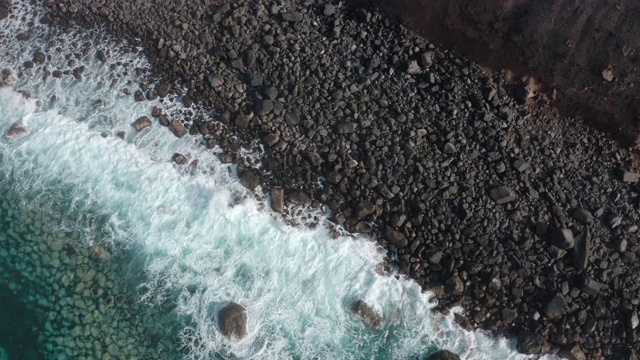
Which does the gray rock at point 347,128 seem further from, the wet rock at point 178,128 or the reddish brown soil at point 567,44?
the wet rock at point 178,128

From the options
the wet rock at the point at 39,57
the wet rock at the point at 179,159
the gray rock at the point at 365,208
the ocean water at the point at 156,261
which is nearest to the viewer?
the ocean water at the point at 156,261

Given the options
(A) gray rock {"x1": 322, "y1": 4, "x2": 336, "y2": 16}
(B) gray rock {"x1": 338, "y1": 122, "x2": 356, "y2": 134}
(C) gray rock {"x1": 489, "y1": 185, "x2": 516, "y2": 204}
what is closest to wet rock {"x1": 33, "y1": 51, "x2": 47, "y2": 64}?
(A) gray rock {"x1": 322, "y1": 4, "x2": 336, "y2": 16}

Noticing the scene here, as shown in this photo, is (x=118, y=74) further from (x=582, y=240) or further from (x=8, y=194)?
(x=582, y=240)

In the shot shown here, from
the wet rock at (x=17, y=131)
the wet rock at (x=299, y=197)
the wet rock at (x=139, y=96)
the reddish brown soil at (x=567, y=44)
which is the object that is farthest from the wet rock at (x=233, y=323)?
the reddish brown soil at (x=567, y=44)

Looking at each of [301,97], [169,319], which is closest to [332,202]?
[301,97]

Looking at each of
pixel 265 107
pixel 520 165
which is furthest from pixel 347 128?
pixel 520 165

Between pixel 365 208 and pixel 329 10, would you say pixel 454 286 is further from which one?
pixel 329 10

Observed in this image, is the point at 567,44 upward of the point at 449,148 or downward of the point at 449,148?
upward
